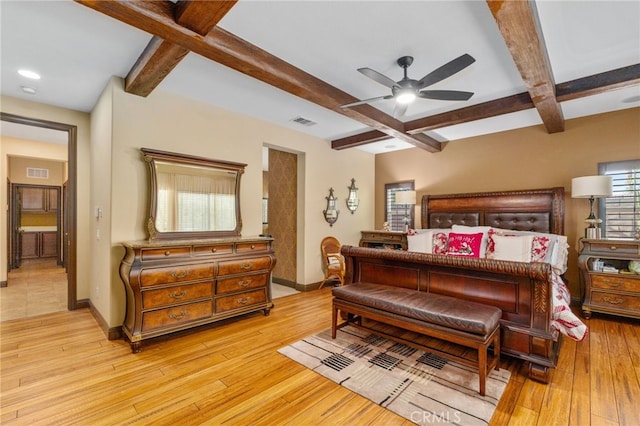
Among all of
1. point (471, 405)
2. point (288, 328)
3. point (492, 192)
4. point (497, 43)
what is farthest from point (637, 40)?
point (288, 328)

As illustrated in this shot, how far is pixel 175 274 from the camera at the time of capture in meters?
3.03

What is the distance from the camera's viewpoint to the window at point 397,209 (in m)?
6.10

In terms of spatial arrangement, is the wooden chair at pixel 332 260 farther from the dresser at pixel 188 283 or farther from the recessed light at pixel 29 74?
the recessed light at pixel 29 74

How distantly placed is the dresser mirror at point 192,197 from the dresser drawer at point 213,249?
40 cm

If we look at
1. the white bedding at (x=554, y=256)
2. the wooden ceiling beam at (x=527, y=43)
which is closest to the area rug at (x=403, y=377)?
the white bedding at (x=554, y=256)

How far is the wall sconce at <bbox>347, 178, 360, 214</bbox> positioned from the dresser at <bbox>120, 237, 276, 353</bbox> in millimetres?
2683

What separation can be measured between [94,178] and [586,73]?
5866 mm

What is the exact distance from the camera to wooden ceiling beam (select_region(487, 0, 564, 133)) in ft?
6.04

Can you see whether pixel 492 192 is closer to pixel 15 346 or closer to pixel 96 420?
pixel 96 420

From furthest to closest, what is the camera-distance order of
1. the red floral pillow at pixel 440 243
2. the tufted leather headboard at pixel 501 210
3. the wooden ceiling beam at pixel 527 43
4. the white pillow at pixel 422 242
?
the white pillow at pixel 422 242, the red floral pillow at pixel 440 243, the tufted leather headboard at pixel 501 210, the wooden ceiling beam at pixel 527 43

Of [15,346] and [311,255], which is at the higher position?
[311,255]

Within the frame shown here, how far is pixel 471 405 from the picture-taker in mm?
2041

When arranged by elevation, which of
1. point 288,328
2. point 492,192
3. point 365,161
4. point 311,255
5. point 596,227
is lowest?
point 288,328

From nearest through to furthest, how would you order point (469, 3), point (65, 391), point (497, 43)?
point (469, 3)
point (65, 391)
point (497, 43)
